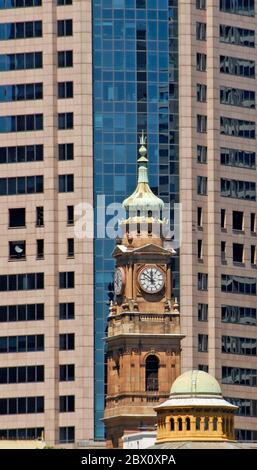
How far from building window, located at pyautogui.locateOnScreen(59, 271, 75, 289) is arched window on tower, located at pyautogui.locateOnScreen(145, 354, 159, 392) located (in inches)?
640

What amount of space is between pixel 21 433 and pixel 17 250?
16676 millimetres

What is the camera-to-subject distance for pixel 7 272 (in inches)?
7092

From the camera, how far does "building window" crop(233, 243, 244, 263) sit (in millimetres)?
183100

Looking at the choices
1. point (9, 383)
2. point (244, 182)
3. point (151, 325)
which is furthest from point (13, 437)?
point (244, 182)

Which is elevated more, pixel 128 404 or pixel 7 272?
pixel 7 272

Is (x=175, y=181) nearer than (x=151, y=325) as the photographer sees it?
No

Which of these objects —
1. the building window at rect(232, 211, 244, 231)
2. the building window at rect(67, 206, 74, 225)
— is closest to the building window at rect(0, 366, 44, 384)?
the building window at rect(67, 206, 74, 225)

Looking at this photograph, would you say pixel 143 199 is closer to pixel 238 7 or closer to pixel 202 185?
pixel 202 185

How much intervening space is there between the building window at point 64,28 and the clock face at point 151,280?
27.1 meters

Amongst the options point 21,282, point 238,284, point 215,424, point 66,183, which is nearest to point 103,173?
point 66,183

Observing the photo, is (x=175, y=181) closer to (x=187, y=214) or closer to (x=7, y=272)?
(x=187, y=214)

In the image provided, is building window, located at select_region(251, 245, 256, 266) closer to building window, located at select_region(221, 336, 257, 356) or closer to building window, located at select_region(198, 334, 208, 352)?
building window, located at select_region(221, 336, 257, 356)

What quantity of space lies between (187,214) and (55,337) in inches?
630

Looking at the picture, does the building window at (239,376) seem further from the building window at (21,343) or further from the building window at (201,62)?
the building window at (201,62)
